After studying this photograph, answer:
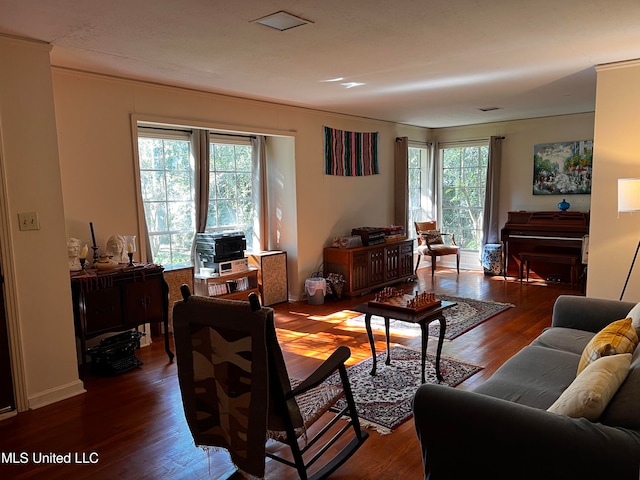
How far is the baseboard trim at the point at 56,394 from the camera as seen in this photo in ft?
10.0

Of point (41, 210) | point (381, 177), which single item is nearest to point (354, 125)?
point (381, 177)

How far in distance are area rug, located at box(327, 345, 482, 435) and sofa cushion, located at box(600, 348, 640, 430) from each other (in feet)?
4.30

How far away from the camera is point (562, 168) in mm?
6918

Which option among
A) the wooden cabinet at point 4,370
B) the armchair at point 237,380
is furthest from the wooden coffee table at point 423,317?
the wooden cabinet at point 4,370

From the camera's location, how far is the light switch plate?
2.97 m

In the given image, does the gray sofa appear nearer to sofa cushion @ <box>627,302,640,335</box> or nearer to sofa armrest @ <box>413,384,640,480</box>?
sofa armrest @ <box>413,384,640,480</box>

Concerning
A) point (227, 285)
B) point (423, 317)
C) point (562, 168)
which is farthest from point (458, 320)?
point (562, 168)

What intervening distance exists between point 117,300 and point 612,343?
3.22 meters

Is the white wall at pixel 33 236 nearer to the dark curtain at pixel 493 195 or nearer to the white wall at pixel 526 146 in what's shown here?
the dark curtain at pixel 493 195

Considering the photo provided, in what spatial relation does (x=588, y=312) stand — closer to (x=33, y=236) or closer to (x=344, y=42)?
(x=344, y=42)

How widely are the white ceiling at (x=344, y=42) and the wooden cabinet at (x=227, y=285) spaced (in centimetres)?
192

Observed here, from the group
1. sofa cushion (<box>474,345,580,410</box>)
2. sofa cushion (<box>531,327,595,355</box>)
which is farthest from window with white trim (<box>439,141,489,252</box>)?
sofa cushion (<box>474,345,580,410</box>)

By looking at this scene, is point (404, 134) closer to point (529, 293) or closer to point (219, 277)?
point (529, 293)

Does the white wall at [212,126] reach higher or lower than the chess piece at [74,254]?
higher
